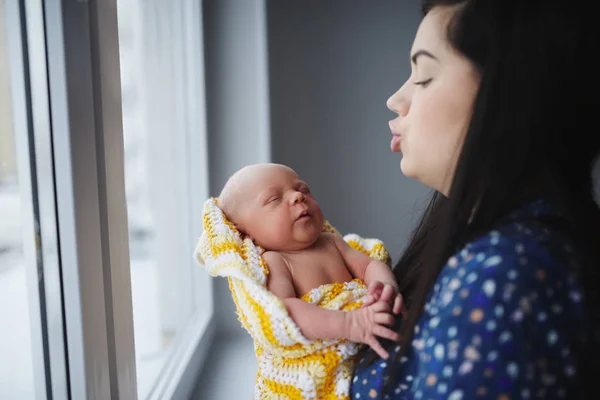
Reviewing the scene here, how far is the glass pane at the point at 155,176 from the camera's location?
1.14 metres

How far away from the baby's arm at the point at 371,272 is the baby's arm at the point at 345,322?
4cm

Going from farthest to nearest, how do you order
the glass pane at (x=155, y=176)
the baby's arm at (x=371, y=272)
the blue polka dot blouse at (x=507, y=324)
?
the glass pane at (x=155, y=176) → the baby's arm at (x=371, y=272) → the blue polka dot blouse at (x=507, y=324)

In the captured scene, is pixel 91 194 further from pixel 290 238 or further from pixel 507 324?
pixel 507 324

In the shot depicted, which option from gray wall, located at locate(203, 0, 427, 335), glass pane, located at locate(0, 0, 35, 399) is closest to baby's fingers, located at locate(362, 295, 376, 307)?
glass pane, located at locate(0, 0, 35, 399)

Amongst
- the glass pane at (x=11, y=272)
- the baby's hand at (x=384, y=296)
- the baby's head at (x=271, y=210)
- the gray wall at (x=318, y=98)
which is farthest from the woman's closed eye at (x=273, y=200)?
the gray wall at (x=318, y=98)

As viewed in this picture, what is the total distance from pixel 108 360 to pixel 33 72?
419 mm

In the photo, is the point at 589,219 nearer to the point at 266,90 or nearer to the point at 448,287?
the point at 448,287

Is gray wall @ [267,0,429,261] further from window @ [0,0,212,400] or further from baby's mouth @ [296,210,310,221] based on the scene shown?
window @ [0,0,212,400]

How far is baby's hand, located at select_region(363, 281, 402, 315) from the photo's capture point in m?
0.73

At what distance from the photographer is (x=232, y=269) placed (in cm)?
78

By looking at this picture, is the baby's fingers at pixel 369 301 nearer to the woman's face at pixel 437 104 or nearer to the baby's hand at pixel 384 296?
the baby's hand at pixel 384 296

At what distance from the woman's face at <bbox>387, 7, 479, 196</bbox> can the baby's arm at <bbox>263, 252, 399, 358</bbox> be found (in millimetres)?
201

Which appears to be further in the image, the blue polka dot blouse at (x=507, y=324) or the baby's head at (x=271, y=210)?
the baby's head at (x=271, y=210)

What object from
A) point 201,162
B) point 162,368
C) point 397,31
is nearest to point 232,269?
point 162,368
